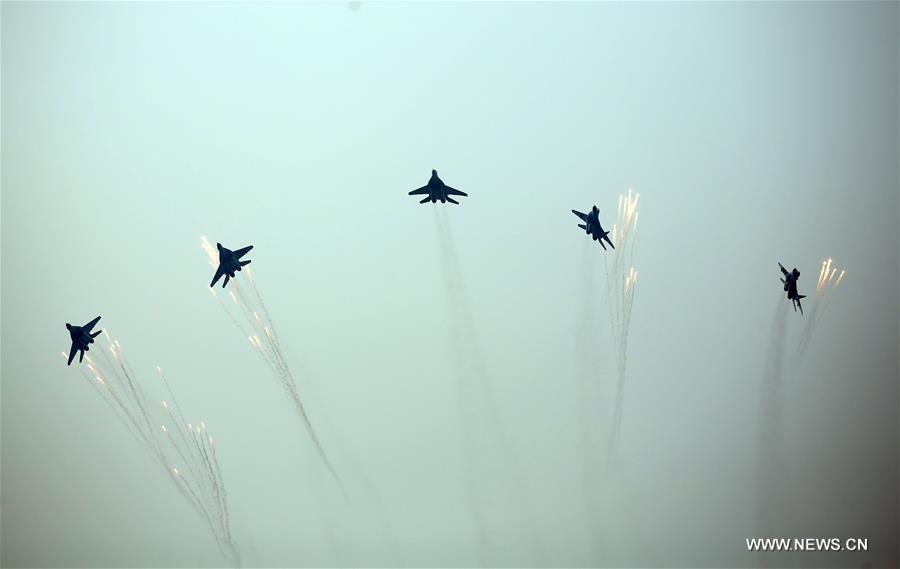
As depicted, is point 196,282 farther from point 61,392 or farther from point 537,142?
point 537,142

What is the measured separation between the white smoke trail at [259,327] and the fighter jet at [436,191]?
1276 millimetres

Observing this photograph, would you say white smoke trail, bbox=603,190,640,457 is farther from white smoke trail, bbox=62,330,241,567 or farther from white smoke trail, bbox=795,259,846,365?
white smoke trail, bbox=62,330,241,567

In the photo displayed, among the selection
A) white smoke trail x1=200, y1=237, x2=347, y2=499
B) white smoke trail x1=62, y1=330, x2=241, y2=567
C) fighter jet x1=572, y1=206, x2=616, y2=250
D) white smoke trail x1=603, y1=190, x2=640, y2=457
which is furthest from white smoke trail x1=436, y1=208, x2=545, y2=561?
white smoke trail x1=62, y1=330, x2=241, y2=567

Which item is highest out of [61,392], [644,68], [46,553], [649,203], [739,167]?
[644,68]

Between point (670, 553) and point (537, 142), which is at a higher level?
point (537, 142)

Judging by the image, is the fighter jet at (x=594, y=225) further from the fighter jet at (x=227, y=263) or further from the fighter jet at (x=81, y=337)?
the fighter jet at (x=81, y=337)

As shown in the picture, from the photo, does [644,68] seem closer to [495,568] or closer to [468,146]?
[468,146]

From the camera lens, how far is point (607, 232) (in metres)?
4.50

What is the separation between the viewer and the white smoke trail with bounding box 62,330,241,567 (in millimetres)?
4578

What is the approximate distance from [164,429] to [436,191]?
238 centimetres

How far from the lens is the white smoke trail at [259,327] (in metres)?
4.55

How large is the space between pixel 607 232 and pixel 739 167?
1013mm

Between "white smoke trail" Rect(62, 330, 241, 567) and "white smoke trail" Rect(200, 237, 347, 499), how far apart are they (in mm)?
605

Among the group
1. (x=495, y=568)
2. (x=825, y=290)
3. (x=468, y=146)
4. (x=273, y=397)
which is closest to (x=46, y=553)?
(x=273, y=397)
